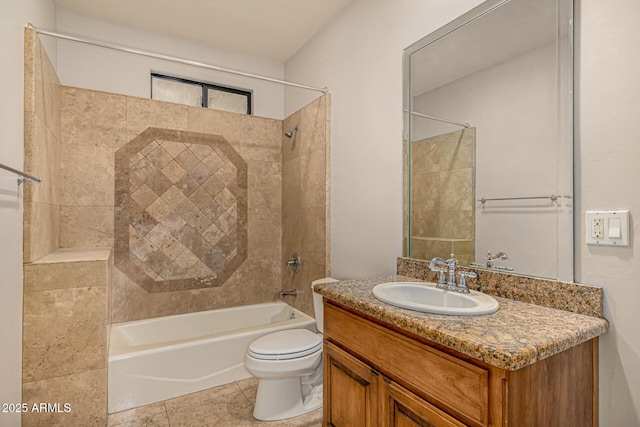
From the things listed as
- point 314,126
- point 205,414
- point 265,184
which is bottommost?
point 205,414

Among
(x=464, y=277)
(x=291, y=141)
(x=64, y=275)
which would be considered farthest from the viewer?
(x=291, y=141)

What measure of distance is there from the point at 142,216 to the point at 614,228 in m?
2.98

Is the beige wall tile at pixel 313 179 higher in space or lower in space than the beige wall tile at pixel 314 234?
higher

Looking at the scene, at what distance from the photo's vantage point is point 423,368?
108cm

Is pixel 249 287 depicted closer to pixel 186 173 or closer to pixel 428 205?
pixel 186 173

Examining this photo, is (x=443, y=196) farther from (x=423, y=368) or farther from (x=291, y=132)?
(x=291, y=132)

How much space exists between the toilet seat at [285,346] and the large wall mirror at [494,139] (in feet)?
2.75

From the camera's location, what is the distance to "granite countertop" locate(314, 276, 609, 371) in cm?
85

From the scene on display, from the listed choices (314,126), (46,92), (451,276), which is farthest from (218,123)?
(451,276)

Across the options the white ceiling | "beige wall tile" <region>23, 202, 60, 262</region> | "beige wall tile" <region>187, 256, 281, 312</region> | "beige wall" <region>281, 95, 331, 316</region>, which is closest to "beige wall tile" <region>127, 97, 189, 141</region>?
the white ceiling

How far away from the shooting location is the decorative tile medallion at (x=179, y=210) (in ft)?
8.90

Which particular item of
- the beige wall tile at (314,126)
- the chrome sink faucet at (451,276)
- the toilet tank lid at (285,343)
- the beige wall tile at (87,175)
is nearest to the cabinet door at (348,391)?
the toilet tank lid at (285,343)

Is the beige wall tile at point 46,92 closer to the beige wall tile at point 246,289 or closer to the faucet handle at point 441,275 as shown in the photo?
the beige wall tile at point 246,289

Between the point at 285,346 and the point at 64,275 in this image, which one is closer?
the point at 64,275
